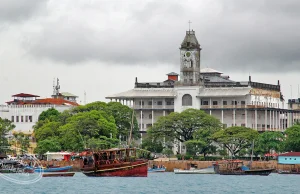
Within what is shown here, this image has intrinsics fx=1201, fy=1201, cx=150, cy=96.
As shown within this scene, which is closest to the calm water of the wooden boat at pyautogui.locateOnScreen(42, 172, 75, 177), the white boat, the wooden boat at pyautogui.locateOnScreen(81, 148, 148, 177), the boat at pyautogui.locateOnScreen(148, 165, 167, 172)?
the wooden boat at pyautogui.locateOnScreen(42, 172, 75, 177)

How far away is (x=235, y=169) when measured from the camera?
174500 mm

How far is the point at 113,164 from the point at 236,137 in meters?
38.3

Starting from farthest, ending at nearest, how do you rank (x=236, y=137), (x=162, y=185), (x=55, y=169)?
(x=236, y=137)
(x=55, y=169)
(x=162, y=185)

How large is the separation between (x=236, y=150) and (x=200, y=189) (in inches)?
2524

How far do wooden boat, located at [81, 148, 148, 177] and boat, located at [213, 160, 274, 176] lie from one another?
17543 mm

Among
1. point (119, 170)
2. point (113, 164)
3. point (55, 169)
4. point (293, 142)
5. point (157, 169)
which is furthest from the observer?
point (293, 142)

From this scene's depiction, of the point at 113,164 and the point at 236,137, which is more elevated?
the point at 236,137

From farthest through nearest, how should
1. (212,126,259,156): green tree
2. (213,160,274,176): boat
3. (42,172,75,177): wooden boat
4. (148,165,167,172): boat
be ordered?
1. (212,126,259,156): green tree
2. (148,165,167,172): boat
3. (213,160,274,176): boat
4. (42,172,75,177): wooden boat

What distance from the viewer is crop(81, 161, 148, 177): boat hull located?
161m

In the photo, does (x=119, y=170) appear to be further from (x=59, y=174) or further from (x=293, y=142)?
(x=293, y=142)

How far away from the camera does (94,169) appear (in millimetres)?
161250

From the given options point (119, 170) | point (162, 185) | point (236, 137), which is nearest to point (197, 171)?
point (236, 137)

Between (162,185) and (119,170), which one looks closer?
(162,185)

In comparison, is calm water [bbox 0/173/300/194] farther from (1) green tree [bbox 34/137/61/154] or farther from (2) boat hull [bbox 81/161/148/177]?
(1) green tree [bbox 34/137/61/154]
